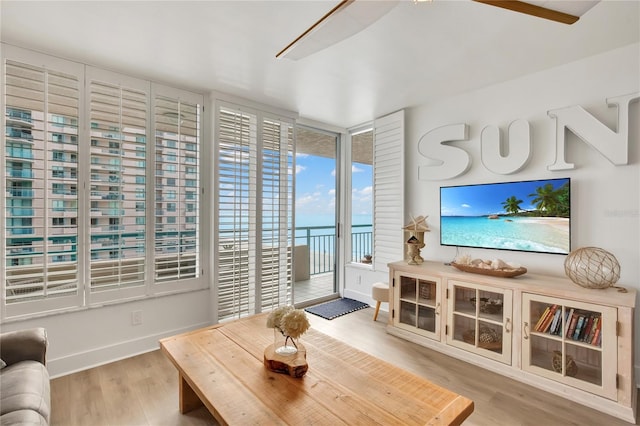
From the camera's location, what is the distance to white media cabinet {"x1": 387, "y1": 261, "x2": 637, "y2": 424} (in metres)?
1.95

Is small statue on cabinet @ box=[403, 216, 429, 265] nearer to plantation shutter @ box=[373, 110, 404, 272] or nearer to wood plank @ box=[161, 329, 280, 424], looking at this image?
plantation shutter @ box=[373, 110, 404, 272]

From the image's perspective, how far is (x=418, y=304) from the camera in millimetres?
3035

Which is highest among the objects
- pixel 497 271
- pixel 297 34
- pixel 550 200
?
pixel 297 34

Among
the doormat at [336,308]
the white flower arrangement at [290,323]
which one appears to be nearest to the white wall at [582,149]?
the doormat at [336,308]

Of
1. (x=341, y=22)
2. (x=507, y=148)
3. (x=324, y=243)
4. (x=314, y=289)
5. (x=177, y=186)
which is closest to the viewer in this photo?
(x=341, y=22)

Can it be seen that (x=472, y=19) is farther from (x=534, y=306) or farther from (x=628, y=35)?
(x=534, y=306)

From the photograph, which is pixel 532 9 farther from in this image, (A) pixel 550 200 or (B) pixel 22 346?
(B) pixel 22 346

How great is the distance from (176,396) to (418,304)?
2191 millimetres

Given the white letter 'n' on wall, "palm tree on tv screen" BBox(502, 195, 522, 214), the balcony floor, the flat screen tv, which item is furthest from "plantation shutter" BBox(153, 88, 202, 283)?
the white letter 'n' on wall

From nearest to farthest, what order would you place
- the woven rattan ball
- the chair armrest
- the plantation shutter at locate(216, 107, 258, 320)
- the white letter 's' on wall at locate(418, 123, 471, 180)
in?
the chair armrest, the woven rattan ball, the white letter 's' on wall at locate(418, 123, 471, 180), the plantation shutter at locate(216, 107, 258, 320)

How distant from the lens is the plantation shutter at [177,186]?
2889 mm

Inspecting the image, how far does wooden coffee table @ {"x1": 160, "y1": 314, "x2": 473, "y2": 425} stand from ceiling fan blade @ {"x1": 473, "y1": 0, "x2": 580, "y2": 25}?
169cm

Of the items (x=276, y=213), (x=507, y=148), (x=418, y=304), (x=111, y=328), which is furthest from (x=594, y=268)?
(x=111, y=328)

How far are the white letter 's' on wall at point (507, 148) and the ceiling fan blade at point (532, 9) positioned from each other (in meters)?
1.45
